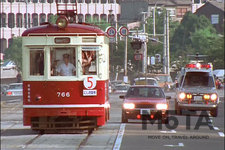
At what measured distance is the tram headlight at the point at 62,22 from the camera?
66.8 ft

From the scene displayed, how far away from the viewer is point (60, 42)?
19938 mm

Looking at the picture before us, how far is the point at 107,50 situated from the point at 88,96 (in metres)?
2.31

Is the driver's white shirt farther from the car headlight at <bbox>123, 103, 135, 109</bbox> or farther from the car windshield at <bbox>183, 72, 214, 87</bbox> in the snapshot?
the car headlight at <bbox>123, 103, 135, 109</bbox>

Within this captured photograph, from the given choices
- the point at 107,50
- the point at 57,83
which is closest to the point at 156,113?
the point at 107,50

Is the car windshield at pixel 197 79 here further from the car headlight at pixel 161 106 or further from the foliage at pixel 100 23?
the foliage at pixel 100 23

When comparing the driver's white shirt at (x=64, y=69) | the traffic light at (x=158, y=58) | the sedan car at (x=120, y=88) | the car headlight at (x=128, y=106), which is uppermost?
the traffic light at (x=158, y=58)

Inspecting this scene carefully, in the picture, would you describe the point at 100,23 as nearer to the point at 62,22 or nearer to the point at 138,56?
the point at 138,56

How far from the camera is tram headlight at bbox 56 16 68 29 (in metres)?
20.4

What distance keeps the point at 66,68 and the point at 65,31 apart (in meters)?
1.07

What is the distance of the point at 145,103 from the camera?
2223 cm

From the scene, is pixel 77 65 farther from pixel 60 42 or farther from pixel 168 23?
pixel 168 23

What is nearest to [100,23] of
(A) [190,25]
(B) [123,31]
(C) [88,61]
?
(B) [123,31]

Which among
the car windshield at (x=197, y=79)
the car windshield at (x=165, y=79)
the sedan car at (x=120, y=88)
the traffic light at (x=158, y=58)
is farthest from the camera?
the sedan car at (x=120, y=88)

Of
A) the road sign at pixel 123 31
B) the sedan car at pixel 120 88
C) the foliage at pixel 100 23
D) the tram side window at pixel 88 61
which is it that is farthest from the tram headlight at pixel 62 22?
the sedan car at pixel 120 88
